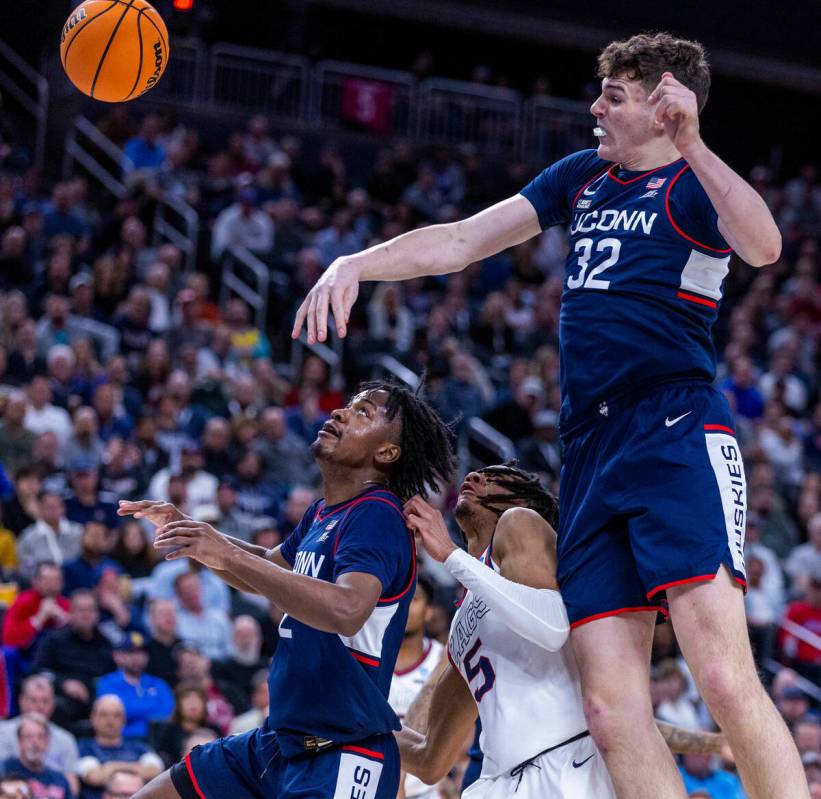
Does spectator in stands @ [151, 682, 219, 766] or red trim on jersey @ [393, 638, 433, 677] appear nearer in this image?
red trim on jersey @ [393, 638, 433, 677]

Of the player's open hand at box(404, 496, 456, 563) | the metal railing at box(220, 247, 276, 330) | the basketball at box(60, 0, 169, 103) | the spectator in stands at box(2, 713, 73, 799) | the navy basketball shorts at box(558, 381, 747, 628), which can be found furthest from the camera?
the metal railing at box(220, 247, 276, 330)

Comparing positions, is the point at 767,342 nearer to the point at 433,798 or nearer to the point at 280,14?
the point at 280,14

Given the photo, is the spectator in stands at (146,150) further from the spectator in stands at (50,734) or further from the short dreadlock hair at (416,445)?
the short dreadlock hair at (416,445)

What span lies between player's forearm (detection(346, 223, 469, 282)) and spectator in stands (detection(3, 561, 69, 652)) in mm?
5735

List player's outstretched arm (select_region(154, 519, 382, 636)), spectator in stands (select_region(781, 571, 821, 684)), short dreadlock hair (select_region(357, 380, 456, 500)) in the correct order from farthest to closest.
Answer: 1. spectator in stands (select_region(781, 571, 821, 684))
2. short dreadlock hair (select_region(357, 380, 456, 500))
3. player's outstretched arm (select_region(154, 519, 382, 636))

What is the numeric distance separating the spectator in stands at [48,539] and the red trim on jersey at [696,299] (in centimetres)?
695

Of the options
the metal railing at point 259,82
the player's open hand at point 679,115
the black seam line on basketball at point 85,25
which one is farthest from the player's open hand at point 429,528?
the metal railing at point 259,82

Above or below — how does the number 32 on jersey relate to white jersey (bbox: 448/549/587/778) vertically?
above

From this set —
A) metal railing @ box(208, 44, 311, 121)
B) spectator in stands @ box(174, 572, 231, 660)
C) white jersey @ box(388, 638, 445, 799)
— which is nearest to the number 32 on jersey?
white jersey @ box(388, 638, 445, 799)

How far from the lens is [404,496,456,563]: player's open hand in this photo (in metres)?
4.38

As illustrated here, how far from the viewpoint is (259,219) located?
15945 millimetres

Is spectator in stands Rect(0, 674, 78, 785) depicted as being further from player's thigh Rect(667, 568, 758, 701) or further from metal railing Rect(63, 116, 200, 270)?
metal railing Rect(63, 116, 200, 270)

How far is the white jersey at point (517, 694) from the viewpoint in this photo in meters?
4.43

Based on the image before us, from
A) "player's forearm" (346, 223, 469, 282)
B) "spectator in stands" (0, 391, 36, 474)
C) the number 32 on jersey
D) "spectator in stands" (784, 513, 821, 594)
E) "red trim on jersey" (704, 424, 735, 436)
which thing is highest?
the number 32 on jersey
